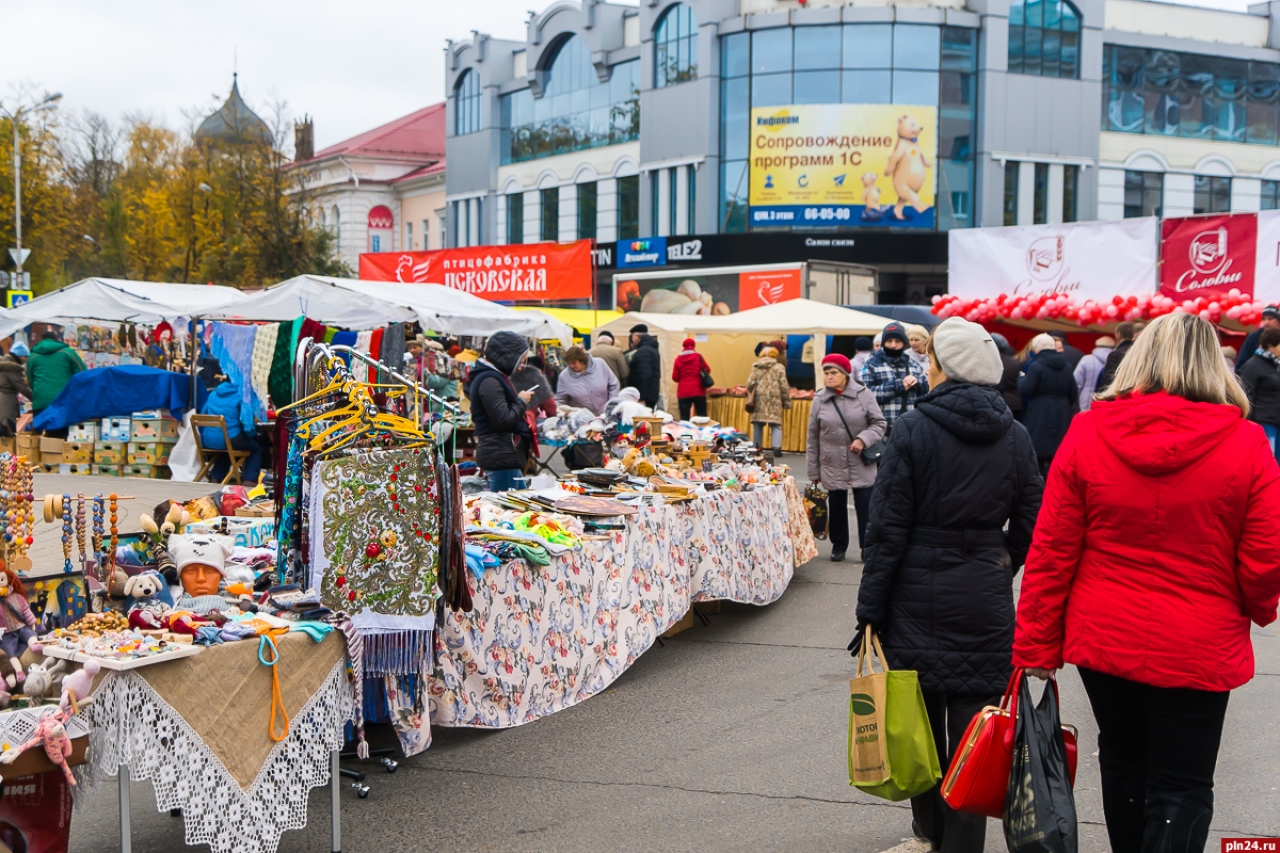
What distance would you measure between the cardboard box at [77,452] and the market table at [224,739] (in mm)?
11847

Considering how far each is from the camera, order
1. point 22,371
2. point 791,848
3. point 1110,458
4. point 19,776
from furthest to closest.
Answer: point 22,371 < point 791,848 < point 19,776 < point 1110,458

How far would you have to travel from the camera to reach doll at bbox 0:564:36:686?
3.80m

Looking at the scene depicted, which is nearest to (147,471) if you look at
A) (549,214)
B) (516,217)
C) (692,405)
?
A: (692,405)

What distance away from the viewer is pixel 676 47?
1357 inches

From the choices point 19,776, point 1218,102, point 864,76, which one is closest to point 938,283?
point 864,76

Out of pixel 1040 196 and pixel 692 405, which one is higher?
pixel 1040 196

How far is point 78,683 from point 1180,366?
316 centimetres

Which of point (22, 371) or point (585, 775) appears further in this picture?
point (22, 371)

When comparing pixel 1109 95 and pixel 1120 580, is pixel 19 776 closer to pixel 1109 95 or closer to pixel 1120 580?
pixel 1120 580

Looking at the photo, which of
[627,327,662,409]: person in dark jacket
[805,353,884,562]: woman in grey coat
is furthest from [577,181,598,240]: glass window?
[805,353,884,562]: woman in grey coat

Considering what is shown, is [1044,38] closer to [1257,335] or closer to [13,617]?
[1257,335]

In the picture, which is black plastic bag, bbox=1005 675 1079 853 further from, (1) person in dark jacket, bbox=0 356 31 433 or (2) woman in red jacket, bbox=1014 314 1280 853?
(1) person in dark jacket, bbox=0 356 31 433

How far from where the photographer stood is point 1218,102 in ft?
117

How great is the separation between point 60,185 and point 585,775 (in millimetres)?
38384
